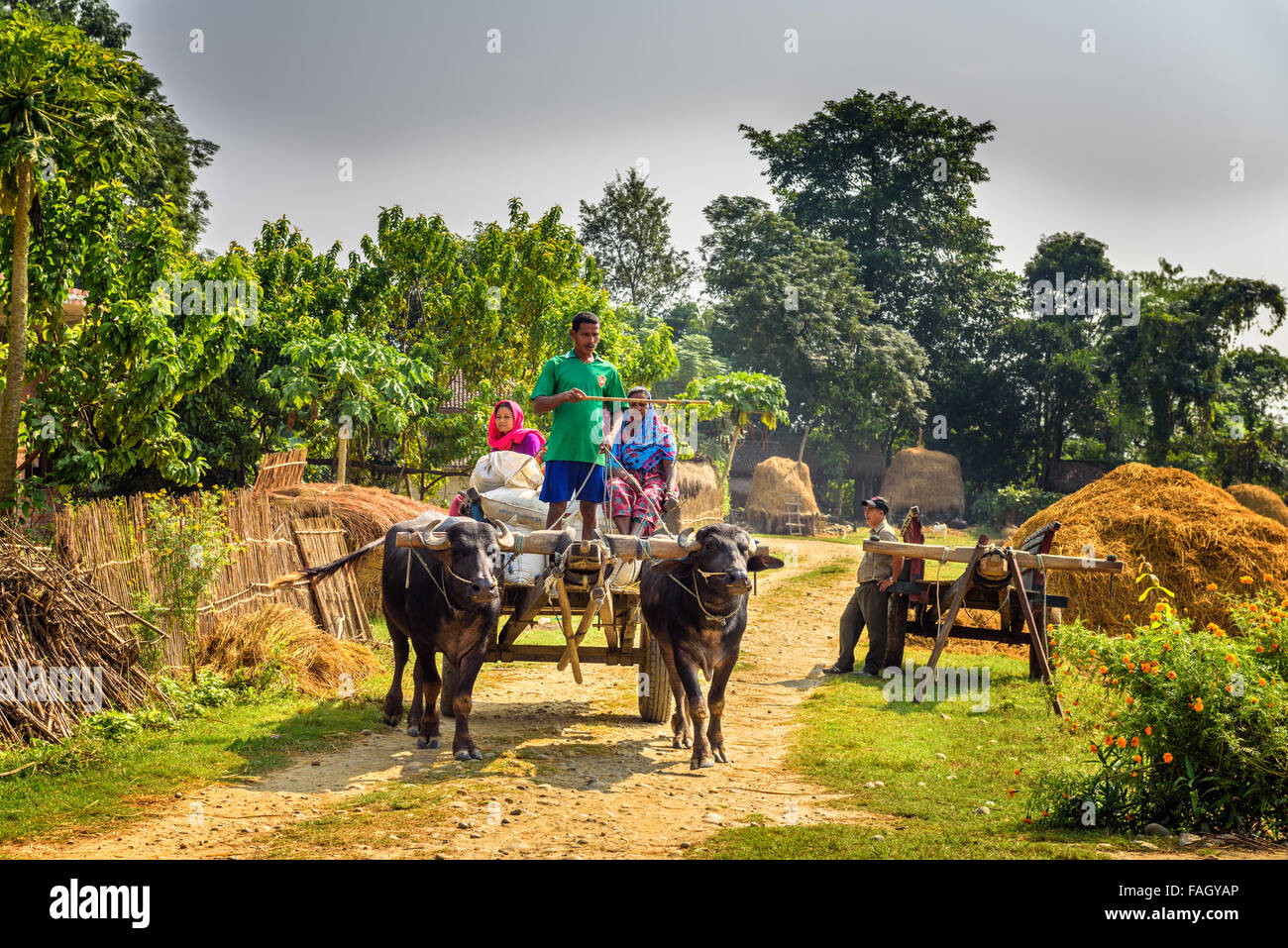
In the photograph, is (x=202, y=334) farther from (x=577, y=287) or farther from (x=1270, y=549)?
(x=1270, y=549)

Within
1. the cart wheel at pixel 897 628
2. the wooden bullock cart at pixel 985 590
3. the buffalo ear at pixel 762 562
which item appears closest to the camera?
the buffalo ear at pixel 762 562

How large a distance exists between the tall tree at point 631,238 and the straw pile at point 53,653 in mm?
37016

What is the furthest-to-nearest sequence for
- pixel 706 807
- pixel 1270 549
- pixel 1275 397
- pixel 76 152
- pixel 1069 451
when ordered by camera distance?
1. pixel 1069 451
2. pixel 1275 397
3. pixel 1270 549
4. pixel 76 152
5. pixel 706 807

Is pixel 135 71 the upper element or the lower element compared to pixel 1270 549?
upper

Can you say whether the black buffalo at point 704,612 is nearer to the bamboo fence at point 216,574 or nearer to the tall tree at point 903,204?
the bamboo fence at point 216,574

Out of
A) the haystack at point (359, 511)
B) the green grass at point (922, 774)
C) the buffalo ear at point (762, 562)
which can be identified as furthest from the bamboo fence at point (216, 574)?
the green grass at point (922, 774)

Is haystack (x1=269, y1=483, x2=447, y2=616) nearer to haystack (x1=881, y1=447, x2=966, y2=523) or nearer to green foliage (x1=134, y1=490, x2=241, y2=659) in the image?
green foliage (x1=134, y1=490, x2=241, y2=659)

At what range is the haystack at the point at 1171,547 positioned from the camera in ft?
44.7

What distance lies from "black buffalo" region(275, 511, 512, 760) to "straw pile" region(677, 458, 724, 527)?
18.1 m

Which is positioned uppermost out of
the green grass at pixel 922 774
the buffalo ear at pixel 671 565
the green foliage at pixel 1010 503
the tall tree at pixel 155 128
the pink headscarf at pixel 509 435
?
the tall tree at pixel 155 128

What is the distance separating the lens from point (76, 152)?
9.55m

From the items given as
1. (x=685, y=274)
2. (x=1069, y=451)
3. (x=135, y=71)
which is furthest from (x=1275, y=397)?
(x=135, y=71)

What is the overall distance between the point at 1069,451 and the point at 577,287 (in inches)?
1049

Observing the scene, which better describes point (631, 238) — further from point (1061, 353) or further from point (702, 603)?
point (702, 603)
